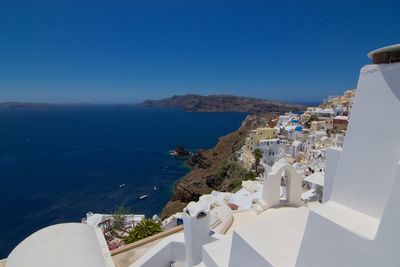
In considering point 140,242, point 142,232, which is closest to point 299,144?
point 142,232

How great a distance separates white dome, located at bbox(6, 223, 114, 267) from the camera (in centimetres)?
525

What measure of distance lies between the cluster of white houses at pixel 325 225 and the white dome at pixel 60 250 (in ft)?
0.07

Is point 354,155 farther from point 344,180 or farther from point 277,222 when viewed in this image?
point 277,222

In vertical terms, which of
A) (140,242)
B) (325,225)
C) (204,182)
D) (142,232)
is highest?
(325,225)

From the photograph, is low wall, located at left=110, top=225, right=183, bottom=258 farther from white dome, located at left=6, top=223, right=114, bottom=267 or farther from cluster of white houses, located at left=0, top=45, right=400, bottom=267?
white dome, located at left=6, top=223, right=114, bottom=267

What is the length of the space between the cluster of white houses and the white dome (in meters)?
0.02

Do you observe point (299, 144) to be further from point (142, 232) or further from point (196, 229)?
point (196, 229)

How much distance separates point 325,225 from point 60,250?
221 inches

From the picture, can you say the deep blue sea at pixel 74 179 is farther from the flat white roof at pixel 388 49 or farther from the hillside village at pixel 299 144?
the flat white roof at pixel 388 49

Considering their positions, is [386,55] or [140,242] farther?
[140,242]

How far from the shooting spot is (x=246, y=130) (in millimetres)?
62781

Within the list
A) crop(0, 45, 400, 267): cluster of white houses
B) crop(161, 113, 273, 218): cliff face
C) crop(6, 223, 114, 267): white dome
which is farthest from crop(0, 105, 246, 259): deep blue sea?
crop(0, 45, 400, 267): cluster of white houses

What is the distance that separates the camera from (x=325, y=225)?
3525 millimetres

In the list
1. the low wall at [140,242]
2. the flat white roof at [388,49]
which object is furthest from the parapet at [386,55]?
the low wall at [140,242]
